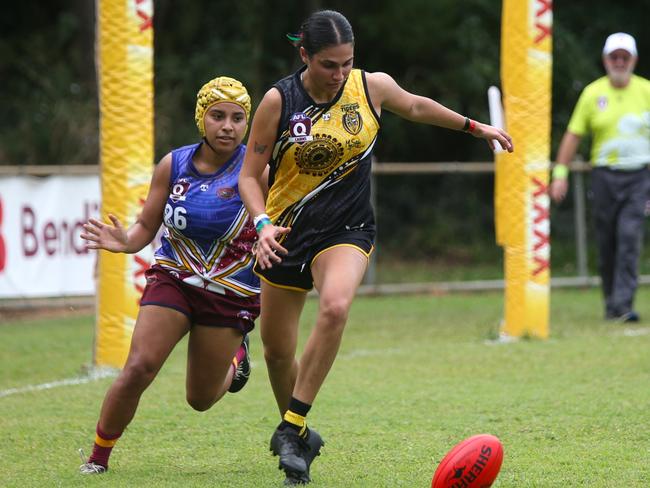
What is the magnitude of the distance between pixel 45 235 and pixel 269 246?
866 centimetres

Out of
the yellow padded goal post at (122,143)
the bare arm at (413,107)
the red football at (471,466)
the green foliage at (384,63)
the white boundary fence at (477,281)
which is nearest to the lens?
the red football at (471,466)

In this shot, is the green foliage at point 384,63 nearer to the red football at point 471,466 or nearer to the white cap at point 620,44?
the white cap at point 620,44

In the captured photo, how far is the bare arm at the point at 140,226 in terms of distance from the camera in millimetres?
6164

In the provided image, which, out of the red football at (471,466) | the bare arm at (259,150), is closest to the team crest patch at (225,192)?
the bare arm at (259,150)

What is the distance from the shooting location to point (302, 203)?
19.5 ft

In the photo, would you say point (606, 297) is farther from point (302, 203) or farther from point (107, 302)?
point (302, 203)

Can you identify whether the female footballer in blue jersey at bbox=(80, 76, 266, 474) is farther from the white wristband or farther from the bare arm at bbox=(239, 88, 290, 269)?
the white wristband

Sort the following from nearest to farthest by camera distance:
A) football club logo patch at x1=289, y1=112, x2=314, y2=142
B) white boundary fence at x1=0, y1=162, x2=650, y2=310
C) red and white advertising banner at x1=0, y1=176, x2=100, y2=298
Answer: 1. football club logo patch at x1=289, y1=112, x2=314, y2=142
2. red and white advertising banner at x1=0, y1=176, x2=100, y2=298
3. white boundary fence at x1=0, y1=162, x2=650, y2=310

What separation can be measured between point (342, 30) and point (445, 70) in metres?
16.5

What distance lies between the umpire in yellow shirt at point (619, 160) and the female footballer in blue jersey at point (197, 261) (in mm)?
6229

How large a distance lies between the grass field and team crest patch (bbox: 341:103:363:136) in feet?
5.49

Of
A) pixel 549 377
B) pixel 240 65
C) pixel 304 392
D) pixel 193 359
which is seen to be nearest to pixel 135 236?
pixel 193 359

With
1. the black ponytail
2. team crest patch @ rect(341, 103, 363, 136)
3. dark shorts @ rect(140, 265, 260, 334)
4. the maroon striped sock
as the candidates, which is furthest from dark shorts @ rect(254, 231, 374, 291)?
the maroon striped sock

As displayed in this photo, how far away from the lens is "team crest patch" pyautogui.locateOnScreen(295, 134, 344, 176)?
583 centimetres
